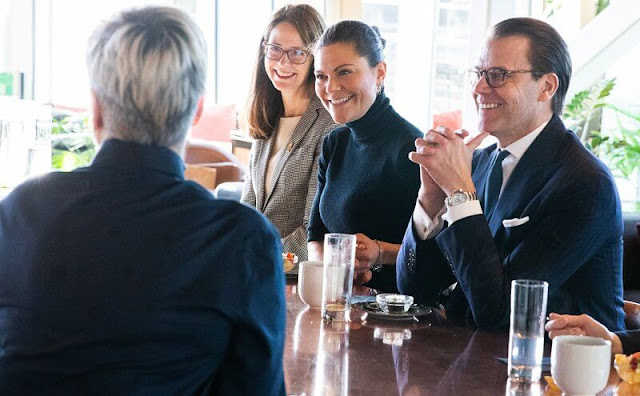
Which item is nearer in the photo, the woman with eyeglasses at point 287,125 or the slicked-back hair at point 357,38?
the slicked-back hair at point 357,38

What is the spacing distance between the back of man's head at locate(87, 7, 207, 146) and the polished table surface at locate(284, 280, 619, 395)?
541 mm

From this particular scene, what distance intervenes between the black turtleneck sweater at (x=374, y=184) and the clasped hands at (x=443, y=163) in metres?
0.39

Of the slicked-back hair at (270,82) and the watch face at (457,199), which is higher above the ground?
the slicked-back hair at (270,82)

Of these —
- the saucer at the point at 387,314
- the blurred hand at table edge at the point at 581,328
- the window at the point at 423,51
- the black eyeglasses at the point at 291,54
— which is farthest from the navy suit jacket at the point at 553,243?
the window at the point at 423,51

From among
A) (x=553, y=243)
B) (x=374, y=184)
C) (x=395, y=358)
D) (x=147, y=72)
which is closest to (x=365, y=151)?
(x=374, y=184)

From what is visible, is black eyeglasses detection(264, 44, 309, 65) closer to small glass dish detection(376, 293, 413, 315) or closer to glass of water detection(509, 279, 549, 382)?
small glass dish detection(376, 293, 413, 315)

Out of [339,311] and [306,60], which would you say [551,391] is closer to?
[339,311]

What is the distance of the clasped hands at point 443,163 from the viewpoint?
2.26 metres

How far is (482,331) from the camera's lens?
2109 millimetres

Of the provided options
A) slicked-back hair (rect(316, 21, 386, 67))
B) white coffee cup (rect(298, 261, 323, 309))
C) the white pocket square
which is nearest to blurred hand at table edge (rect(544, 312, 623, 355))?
the white pocket square

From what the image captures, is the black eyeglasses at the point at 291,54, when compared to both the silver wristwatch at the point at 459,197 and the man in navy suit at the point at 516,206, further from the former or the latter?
the silver wristwatch at the point at 459,197

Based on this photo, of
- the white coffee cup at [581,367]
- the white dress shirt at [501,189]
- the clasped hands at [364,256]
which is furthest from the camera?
the clasped hands at [364,256]

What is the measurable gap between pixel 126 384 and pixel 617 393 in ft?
2.82

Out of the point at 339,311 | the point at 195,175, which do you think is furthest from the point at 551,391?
the point at 195,175
